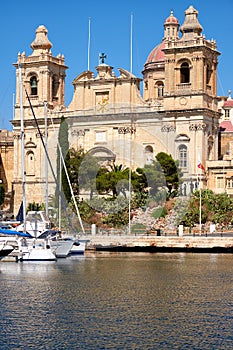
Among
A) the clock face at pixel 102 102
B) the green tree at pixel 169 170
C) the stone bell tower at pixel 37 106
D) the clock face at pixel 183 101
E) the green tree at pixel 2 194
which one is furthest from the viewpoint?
the green tree at pixel 2 194

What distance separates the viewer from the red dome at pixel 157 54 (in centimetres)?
9250

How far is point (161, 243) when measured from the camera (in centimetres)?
5709

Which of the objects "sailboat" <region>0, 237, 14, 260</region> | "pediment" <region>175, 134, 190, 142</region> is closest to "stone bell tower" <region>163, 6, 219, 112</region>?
"pediment" <region>175, 134, 190, 142</region>

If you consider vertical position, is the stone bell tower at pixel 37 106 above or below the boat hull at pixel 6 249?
above

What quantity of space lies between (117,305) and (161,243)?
24193 millimetres

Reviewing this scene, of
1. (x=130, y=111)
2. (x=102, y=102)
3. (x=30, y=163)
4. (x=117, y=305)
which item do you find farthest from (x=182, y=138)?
(x=117, y=305)

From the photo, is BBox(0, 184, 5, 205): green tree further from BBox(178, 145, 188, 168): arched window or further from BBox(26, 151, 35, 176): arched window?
BBox(178, 145, 188, 168): arched window

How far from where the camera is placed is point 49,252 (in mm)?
50531

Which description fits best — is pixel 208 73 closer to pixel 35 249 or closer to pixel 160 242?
pixel 160 242

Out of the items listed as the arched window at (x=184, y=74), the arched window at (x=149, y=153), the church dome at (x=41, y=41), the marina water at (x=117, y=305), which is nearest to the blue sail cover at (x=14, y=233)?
the marina water at (x=117, y=305)

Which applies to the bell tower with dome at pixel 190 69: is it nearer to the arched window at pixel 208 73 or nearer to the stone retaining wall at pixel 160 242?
the arched window at pixel 208 73

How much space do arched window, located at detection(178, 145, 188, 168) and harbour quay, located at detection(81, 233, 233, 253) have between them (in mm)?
17889

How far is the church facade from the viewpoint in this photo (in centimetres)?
7656

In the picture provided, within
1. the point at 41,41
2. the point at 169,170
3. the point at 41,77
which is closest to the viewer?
the point at 169,170
